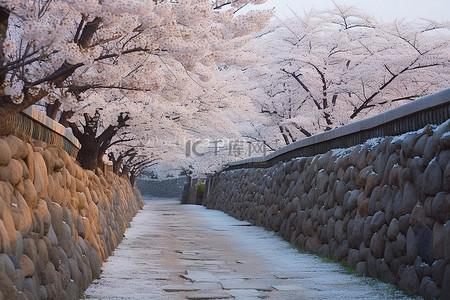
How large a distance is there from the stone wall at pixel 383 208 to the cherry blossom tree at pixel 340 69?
581 cm

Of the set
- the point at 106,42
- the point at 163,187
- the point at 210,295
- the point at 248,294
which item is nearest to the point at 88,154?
the point at 106,42

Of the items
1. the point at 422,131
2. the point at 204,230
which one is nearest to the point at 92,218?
the point at 422,131

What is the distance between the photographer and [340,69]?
1938 cm

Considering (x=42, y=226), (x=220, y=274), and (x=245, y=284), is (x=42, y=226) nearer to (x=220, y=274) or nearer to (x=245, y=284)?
(x=245, y=284)

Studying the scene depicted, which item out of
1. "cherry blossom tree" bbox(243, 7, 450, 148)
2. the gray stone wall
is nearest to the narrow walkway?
"cherry blossom tree" bbox(243, 7, 450, 148)

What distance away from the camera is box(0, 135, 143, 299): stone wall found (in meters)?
4.09

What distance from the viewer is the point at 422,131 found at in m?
6.38

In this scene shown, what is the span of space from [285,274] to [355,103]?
1193 cm

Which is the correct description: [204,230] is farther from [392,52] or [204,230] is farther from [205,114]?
[392,52]

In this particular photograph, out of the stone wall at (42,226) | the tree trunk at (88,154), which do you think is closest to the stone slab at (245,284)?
the stone wall at (42,226)

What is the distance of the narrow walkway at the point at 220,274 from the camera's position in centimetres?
628

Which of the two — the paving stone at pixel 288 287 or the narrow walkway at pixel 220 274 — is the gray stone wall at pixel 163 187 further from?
the paving stone at pixel 288 287

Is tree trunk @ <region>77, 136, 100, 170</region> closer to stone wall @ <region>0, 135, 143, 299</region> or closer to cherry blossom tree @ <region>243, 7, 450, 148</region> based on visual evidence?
stone wall @ <region>0, 135, 143, 299</region>

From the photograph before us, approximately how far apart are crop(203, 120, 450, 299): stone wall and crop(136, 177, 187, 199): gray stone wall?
4003 cm
